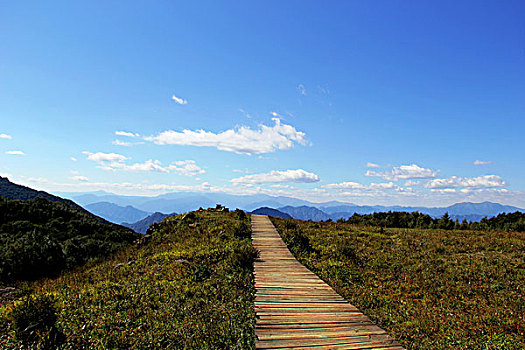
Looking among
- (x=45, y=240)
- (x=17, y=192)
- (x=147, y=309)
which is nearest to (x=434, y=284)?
(x=147, y=309)

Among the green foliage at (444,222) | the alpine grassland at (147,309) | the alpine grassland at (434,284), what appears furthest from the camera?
the green foliage at (444,222)

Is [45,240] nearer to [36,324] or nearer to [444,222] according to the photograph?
[36,324]

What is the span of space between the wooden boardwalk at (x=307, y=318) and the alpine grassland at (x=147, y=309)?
1.20 ft

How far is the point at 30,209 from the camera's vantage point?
2967cm

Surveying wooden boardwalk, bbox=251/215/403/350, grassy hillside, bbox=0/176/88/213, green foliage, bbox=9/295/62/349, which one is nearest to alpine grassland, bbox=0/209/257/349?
green foliage, bbox=9/295/62/349

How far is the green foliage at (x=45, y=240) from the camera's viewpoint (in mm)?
14359

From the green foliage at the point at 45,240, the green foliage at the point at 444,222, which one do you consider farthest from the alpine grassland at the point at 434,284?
the green foliage at the point at 45,240

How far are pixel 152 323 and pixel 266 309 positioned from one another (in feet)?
8.47

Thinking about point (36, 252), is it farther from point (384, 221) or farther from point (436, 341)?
point (384, 221)

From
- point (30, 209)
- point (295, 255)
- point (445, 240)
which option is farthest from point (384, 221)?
point (30, 209)

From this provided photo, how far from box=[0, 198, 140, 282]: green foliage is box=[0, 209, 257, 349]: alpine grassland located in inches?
204

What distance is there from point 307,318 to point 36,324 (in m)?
5.78

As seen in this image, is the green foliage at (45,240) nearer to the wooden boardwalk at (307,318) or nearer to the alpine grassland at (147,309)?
the alpine grassland at (147,309)

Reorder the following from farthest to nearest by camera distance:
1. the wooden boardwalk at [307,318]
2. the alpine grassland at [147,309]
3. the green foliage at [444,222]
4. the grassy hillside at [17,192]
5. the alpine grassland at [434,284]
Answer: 1. the grassy hillside at [17,192]
2. the green foliage at [444,222]
3. the alpine grassland at [434,284]
4. the alpine grassland at [147,309]
5. the wooden boardwalk at [307,318]
